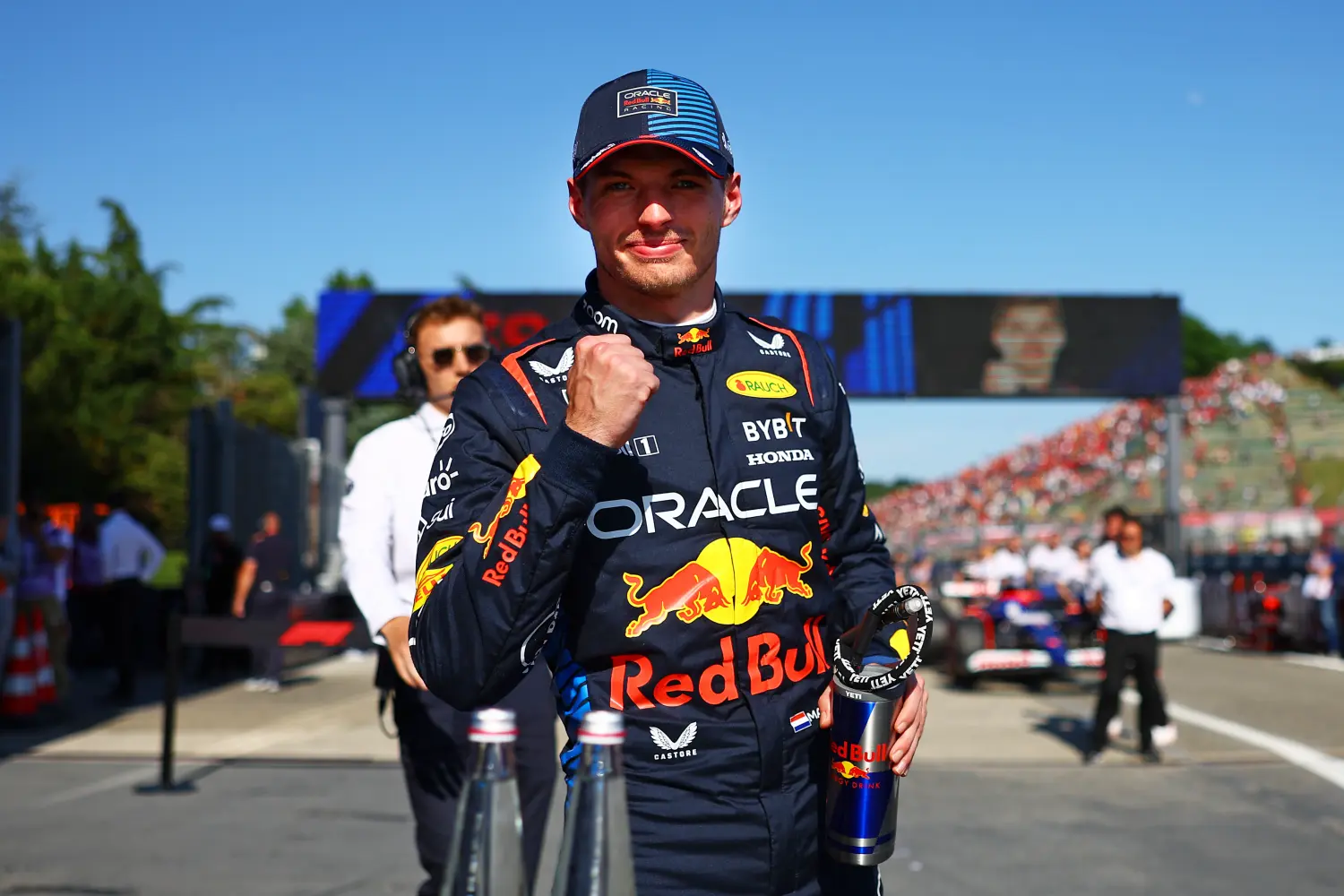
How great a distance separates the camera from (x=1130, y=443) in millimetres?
68562

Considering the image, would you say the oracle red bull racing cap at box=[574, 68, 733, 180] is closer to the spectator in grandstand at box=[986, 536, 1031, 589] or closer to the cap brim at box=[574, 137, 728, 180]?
the cap brim at box=[574, 137, 728, 180]

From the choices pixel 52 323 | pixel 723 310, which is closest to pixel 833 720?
pixel 723 310

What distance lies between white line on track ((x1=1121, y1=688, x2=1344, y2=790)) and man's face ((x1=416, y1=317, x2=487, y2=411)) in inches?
281

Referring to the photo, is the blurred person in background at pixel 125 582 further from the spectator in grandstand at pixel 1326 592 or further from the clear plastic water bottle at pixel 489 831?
the spectator in grandstand at pixel 1326 592

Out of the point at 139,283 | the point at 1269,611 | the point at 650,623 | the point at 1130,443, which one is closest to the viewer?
the point at 650,623

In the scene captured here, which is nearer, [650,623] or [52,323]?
[650,623]

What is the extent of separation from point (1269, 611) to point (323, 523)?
15105 millimetres

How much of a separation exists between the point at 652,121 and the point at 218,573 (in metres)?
15.0

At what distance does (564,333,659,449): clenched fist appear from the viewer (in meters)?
1.85

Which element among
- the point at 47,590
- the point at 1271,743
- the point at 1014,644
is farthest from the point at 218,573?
the point at 1271,743

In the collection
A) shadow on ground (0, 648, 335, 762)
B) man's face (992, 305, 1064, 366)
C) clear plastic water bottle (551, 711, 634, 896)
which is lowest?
shadow on ground (0, 648, 335, 762)

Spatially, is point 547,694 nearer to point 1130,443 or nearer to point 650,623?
point 650,623

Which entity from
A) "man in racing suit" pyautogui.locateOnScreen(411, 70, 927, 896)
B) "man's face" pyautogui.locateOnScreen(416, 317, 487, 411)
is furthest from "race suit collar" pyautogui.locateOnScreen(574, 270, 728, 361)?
"man's face" pyautogui.locateOnScreen(416, 317, 487, 411)

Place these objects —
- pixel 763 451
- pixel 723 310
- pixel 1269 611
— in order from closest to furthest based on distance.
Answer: pixel 763 451, pixel 723 310, pixel 1269 611
